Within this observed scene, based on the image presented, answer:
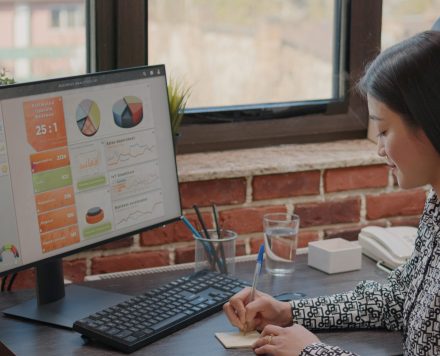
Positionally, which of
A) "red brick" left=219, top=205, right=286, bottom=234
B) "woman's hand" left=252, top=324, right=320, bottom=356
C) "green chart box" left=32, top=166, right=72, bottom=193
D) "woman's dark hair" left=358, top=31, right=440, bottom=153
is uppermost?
"woman's dark hair" left=358, top=31, right=440, bottom=153

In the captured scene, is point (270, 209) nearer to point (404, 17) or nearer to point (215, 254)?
point (215, 254)

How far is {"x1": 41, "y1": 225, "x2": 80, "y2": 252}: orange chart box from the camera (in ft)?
5.31

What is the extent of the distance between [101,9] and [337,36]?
68 centimetres

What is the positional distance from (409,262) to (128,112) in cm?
63

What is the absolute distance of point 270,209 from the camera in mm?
2215

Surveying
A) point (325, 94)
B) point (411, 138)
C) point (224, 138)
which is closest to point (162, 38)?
point (224, 138)

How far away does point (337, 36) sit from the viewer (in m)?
2.41

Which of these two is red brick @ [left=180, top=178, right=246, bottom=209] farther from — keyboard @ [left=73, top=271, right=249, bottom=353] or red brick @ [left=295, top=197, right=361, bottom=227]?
keyboard @ [left=73, top=271, right=249, bottom=353]

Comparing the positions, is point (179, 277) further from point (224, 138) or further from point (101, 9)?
point (101, 9)

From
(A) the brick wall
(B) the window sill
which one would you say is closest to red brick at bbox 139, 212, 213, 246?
(A) the brick wall

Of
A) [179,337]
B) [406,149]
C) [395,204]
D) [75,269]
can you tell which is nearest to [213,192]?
[75,269]

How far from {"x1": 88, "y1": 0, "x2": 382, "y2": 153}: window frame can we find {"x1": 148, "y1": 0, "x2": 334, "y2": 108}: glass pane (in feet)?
0.12

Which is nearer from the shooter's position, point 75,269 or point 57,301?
point 57,301

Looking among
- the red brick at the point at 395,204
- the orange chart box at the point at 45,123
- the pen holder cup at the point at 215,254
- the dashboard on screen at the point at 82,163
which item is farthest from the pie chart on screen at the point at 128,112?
the red brick at the point at 395,204
